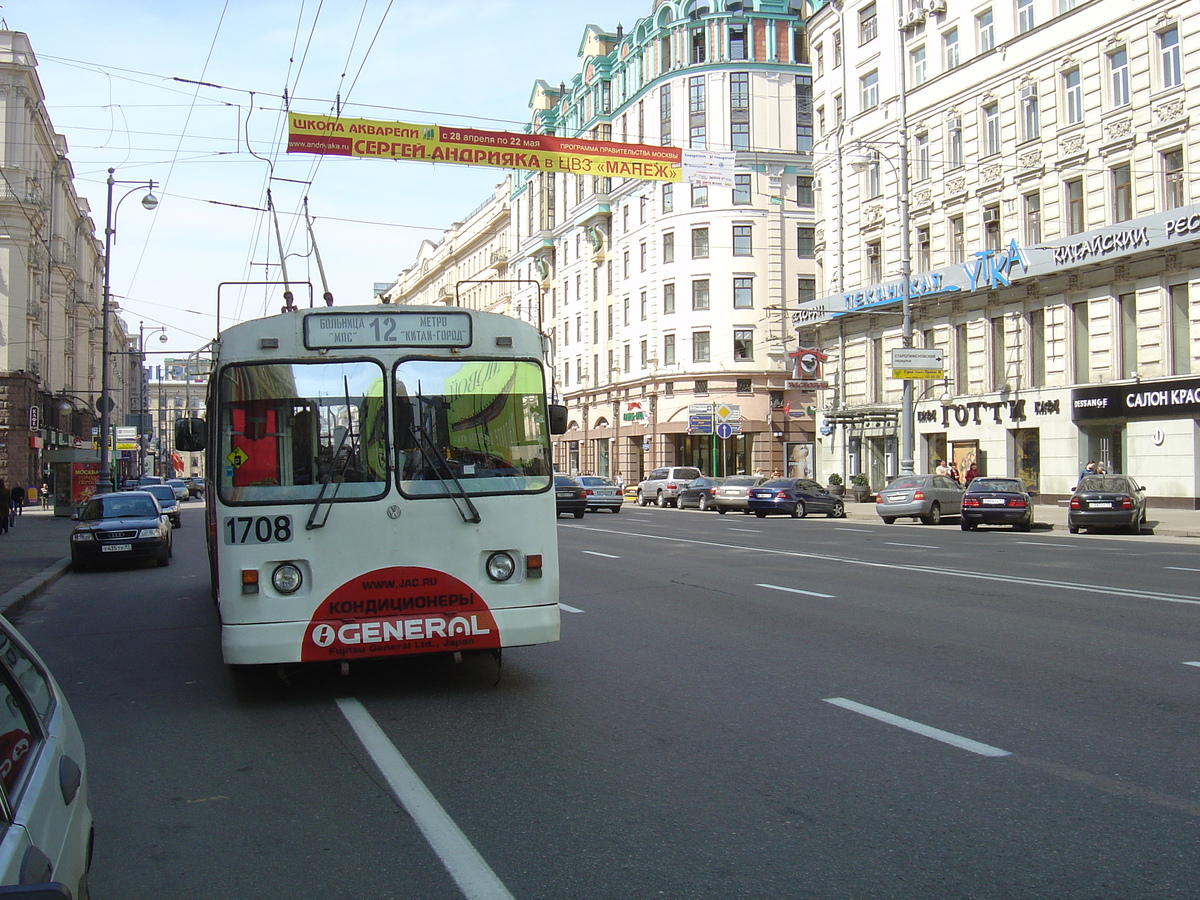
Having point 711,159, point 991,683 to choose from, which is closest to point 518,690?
point 991,683

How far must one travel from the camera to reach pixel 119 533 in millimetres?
19766

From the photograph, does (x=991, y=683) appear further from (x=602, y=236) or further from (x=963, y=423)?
(x=602, y=236)

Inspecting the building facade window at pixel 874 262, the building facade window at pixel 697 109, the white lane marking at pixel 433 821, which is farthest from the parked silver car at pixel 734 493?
the white lane marking at pixel 433 821

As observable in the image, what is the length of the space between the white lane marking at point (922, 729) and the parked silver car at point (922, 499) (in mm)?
26025

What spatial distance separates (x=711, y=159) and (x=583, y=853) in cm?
2226

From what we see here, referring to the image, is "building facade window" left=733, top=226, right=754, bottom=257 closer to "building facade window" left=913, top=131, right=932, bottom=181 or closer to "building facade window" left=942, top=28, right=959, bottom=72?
"building facade window" left=913, top=131, right=932, bottom=181

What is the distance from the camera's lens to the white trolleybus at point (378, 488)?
6875 millimetres

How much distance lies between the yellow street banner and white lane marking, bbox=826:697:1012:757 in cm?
1408

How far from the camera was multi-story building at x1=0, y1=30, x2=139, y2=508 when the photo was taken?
50.4m

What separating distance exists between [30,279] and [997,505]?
4737 cm

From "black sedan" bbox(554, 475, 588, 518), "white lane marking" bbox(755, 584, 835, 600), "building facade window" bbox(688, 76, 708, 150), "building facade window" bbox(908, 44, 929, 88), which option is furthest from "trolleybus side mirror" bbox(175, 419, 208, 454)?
"building facade window" bbox(688, 76, 708, 150)

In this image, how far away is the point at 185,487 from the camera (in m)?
71.4

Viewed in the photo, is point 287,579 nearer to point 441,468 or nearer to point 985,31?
point 441,468

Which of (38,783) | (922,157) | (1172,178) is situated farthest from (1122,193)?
(38,783)
